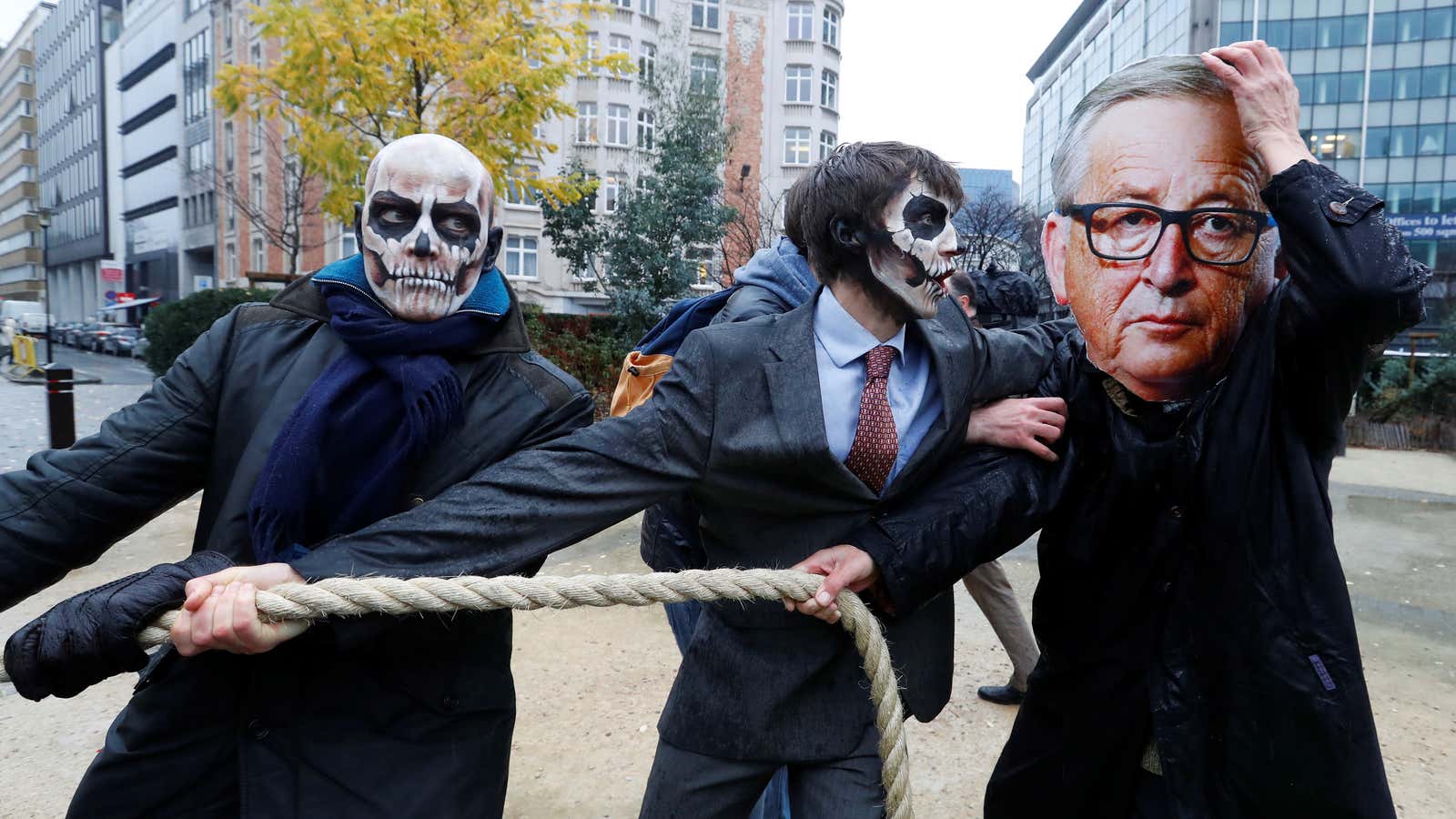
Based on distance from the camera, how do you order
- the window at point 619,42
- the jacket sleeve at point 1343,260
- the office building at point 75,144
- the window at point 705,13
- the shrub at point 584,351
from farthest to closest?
the office building at point 75,144, the window at point 705,13, the window at point 619,42, the shrub at point 584,351, the jacket sleeve at point 1343,260

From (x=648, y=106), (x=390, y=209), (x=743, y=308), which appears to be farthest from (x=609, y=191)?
(x=390, y=209)

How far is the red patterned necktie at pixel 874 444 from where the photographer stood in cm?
190

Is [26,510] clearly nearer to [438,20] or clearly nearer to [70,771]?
[70,771]

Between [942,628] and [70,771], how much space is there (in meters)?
3.43

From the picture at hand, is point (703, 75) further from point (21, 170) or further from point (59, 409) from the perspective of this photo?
point (21, 170)

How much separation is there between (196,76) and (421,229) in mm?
49977

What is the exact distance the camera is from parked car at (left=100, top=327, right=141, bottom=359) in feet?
95.7

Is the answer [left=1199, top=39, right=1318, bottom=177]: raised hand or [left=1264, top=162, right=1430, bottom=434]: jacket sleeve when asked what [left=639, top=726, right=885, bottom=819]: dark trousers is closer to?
[left=1264, top=162, right=1430, bottom=434]: jacket sleeve

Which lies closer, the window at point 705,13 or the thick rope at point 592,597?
the thick rope at point 592,597

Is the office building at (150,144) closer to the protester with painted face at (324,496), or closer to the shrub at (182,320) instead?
the shrub at (182,320)

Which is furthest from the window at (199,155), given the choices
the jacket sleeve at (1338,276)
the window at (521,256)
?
the jacket sleeve at (1338,276)

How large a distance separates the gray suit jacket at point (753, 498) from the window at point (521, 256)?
30.7 metres

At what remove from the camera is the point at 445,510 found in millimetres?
1644

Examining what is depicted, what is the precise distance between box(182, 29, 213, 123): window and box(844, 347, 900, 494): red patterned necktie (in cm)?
4567
